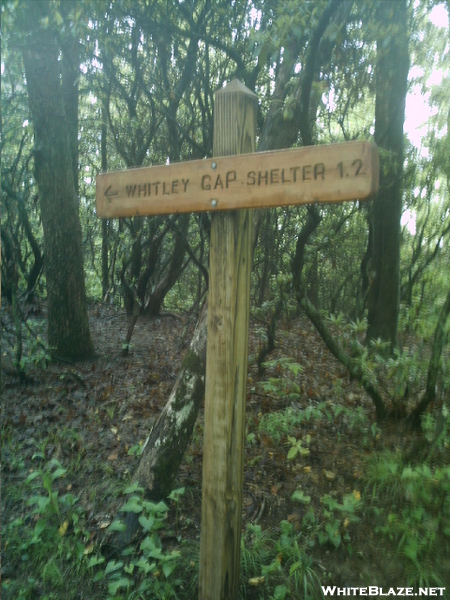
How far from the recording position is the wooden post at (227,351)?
254 centimetres

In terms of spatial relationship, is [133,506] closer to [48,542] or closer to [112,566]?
[112,566]

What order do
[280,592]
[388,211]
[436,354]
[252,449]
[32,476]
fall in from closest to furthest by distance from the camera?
[280,592] → [436,354] → [32,476] → [252,449] → [388,211]

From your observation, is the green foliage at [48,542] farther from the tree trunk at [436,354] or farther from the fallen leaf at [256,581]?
the tree trunk at [436,354]

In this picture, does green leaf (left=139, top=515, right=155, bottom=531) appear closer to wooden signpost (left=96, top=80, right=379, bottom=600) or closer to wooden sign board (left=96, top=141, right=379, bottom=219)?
wooden signpost (left=96, top=80, right=379, bottom=600)

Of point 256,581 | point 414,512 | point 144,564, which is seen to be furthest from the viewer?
point 414,512

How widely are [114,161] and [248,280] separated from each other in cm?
1085

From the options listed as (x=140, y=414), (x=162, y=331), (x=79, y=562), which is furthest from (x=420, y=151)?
(x=79, y=562)

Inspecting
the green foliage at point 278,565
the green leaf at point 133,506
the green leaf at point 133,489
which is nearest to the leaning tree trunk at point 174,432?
the green leaf at point 133,489

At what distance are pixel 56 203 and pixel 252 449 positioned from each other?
448cm

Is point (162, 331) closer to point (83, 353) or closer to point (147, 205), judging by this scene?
point (83, 353)

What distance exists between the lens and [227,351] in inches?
101

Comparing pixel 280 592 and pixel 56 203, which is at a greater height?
pixel 56 203

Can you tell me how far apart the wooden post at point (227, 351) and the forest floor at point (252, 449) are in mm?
726

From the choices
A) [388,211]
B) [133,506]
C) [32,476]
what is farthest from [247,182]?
[388,211]
